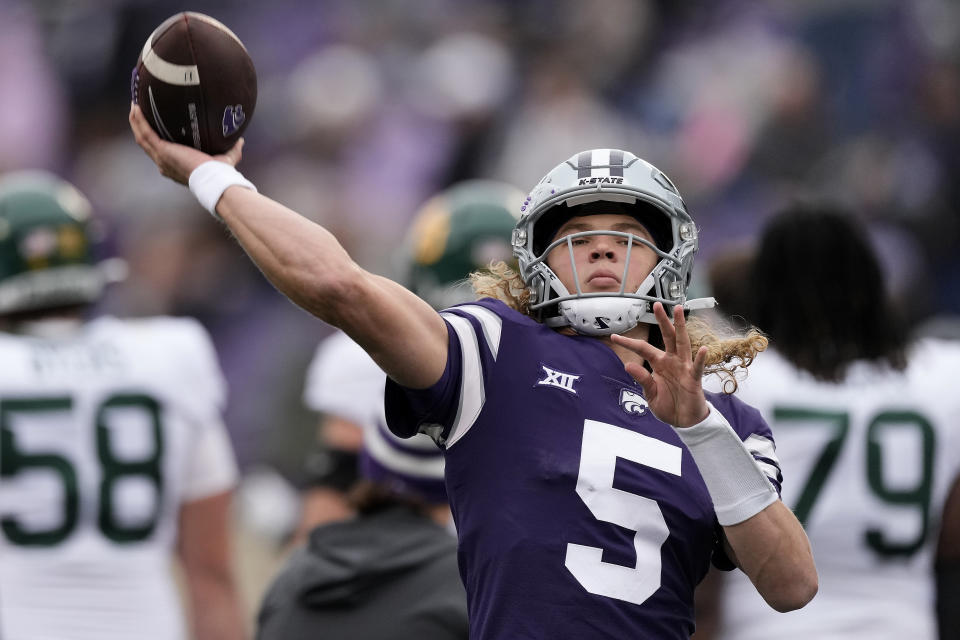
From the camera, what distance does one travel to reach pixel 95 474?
469 centimetres

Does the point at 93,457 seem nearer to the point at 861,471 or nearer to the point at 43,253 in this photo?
the point at 43,253

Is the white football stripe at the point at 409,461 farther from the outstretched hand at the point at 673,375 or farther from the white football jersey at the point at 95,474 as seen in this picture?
Result: the outstretched hand at the point at 673,375

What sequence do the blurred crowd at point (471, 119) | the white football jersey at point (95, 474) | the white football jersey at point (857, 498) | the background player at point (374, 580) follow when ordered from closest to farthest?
the background player at point (374, 580)
the white football jersey at point (857, 498)
the white football jersey at point (95, 474)
the blurred crowd at point (471, 119)

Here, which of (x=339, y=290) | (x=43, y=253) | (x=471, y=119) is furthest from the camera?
(x=471, y=119)

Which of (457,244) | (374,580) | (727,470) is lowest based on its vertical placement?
(374,580)

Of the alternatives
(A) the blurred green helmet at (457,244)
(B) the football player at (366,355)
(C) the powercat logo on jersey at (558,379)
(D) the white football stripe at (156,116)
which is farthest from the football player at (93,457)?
(C) the powercat logo on jersey at (558,379)

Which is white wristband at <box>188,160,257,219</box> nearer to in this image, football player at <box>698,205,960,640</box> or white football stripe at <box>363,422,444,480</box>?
white football stripe at <box>363,422,444,480</box>

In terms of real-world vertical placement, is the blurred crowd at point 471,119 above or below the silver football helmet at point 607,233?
above

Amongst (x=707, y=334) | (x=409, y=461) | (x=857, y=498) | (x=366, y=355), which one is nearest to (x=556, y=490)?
(x=707, y=334)

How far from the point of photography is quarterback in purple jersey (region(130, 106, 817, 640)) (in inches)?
109

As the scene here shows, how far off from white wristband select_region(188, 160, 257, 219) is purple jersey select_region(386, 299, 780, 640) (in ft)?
1.64

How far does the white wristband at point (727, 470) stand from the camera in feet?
9.19

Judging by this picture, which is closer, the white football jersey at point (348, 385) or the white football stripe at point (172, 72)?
the white football stripe at point (172, 72)

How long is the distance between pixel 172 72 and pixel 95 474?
2.02 metres
